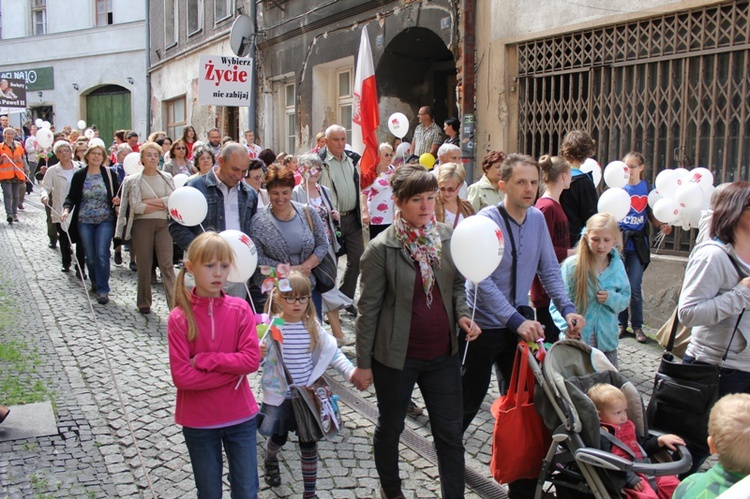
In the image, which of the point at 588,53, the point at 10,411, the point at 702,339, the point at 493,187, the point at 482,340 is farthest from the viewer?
the point at 588,53

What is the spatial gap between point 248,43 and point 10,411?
42.8 ft

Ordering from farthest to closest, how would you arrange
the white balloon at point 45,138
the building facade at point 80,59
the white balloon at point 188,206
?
the building facade at point 80,59 → the white balloon at point 45,138 → the white balloon at point 188,206

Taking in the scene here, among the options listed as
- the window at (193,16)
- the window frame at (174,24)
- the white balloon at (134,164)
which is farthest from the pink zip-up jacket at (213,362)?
the window frame at (174,24)

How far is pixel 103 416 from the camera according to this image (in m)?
4.99

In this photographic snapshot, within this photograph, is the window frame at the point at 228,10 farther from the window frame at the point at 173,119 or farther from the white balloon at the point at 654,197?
the white balloon at the point at 654,197

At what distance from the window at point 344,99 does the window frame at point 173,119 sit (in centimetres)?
961

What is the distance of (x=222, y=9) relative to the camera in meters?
18.9

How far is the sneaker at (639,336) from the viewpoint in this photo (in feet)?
22.5

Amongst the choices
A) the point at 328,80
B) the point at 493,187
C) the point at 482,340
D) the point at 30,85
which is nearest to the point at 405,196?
the point at 482,340

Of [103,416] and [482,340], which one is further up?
[482,340]

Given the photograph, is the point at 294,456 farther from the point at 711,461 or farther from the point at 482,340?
the point at 711,461

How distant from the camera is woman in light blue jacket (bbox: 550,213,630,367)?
4.45m

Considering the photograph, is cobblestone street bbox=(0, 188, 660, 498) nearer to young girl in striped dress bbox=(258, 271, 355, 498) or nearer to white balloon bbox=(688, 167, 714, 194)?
young girl in striped dress bbox=(258, 271, 355, 498)

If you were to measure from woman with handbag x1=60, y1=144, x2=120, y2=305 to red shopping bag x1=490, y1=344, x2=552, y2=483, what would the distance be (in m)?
6.39
